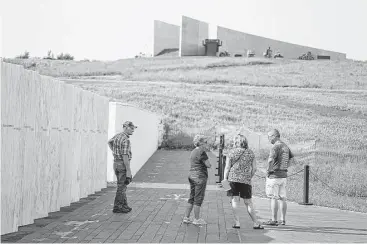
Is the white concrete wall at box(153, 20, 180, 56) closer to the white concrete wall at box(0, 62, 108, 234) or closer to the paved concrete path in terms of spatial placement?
the white concrete wall at box(0, 62, 108, 234)

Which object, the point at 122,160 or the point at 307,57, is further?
the point at 307,57

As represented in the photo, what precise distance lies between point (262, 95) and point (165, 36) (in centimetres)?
2122

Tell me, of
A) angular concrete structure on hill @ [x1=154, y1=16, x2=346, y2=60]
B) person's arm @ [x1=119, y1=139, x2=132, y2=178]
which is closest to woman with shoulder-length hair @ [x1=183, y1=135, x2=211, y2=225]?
person's arm @ [x1=119, y1=139, x2=132, y2=178]

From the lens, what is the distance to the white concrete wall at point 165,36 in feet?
231

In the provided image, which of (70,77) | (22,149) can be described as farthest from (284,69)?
(22,149)

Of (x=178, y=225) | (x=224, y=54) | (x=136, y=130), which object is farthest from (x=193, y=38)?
(x=178, y=225)

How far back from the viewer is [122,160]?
12.4m

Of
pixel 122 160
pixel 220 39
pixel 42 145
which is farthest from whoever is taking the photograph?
pixel 220 39

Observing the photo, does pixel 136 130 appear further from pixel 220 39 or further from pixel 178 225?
pixel 220 39

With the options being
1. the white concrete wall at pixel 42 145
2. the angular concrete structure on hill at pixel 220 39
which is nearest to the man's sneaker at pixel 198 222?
the white concrete wall at pixel 42 145

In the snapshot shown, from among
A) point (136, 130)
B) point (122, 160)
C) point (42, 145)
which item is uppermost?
point (136, 130)

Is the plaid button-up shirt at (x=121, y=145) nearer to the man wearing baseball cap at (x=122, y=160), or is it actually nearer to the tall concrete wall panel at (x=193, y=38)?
the man wearing baseball cap at (x=122, y=160)

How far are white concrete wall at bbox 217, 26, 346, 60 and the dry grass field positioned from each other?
469 cm

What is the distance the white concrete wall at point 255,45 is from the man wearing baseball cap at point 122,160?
195ft
